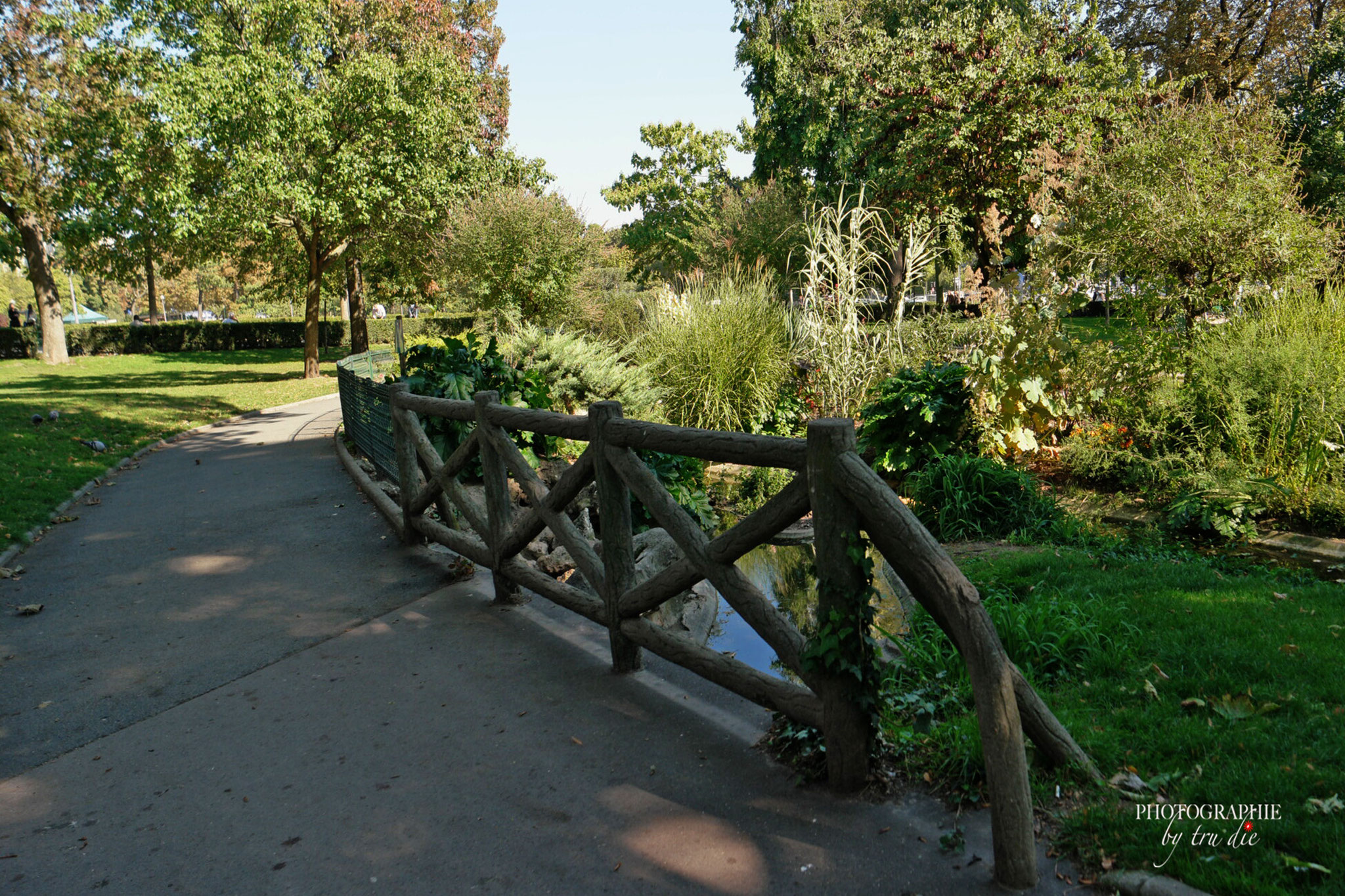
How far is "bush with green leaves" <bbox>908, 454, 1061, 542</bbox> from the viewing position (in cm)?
677

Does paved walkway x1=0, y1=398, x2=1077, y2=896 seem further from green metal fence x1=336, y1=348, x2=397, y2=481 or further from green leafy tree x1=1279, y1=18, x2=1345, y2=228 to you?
green leafy tree x1=1279, y1=18, x2=1345, y2=228

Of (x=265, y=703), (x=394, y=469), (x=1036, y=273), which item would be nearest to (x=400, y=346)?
(x=394, y=469)

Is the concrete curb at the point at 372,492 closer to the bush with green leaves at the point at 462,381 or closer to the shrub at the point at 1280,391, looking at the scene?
the bush with green leaves at the point at 462,381

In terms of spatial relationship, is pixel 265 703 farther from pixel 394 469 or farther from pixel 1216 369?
pixel 1216 369

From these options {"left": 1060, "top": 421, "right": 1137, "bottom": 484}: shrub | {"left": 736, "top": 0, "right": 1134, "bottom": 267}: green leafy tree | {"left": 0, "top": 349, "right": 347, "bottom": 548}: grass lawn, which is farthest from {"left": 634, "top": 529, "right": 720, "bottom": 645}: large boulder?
{"left": 736, "top": 0, "right": 1134, "bottom": 267}: green leafy tree

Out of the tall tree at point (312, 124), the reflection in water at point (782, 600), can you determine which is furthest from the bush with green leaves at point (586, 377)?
the tall tree at point (312, 124)

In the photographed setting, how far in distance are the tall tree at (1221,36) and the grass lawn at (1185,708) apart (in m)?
23.2

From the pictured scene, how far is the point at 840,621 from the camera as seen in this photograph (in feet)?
9.59

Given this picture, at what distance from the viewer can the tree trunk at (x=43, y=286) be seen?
2628 cm

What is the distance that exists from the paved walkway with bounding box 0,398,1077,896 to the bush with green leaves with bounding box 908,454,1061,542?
356cm

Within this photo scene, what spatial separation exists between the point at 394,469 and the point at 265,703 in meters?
4.19

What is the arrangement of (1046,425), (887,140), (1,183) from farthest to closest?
(1,183)
(887,140)
(1046,425)

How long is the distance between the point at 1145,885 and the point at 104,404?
19.9 m

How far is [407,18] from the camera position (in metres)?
27.2
